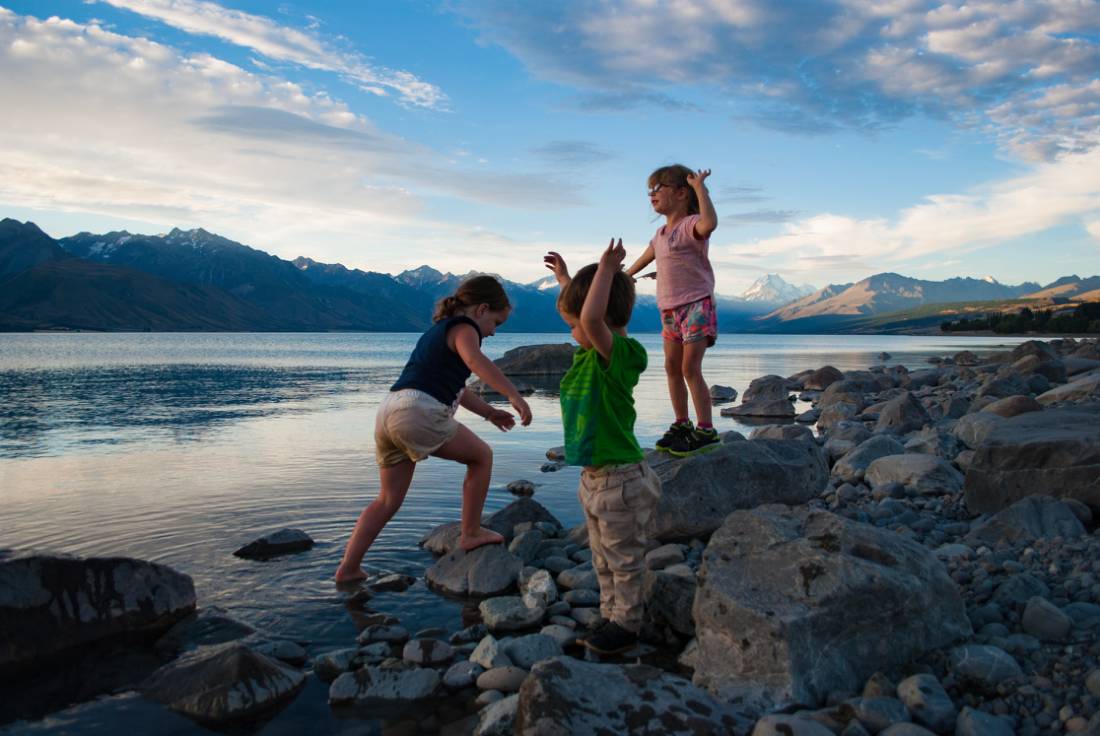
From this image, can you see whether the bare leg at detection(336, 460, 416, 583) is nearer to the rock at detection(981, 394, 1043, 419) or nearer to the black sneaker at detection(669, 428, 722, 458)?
the black sneaker at detection(669, 428, 722, 458)

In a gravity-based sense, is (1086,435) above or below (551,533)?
above

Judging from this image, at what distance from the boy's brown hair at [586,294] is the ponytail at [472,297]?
1336 millimetres

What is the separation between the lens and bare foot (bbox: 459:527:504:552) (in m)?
6.77

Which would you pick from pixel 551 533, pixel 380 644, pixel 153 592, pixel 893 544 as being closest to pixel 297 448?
pixel 551 533

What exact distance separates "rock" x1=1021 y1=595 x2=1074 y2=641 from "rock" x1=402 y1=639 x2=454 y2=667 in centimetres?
367

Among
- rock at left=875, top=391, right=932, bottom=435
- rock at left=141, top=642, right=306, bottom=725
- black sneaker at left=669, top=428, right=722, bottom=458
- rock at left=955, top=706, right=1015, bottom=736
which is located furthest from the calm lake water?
rock at left=875, top=391, right=932, bottom=435

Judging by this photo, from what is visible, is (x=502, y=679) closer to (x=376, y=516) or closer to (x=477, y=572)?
(x=477, y=572)

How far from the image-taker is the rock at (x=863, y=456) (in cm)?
1033

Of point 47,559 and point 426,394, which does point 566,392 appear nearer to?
point 426,394

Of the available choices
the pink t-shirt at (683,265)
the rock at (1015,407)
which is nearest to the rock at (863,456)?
the rock at (1015,407)

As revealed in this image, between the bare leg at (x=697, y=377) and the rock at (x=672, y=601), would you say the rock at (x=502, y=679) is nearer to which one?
the rock at (x=672, y=601)

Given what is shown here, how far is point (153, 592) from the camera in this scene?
5543mm

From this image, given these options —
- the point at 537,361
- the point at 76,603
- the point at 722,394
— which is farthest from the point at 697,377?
the point at 537,361

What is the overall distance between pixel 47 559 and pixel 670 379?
5737 millimetres
